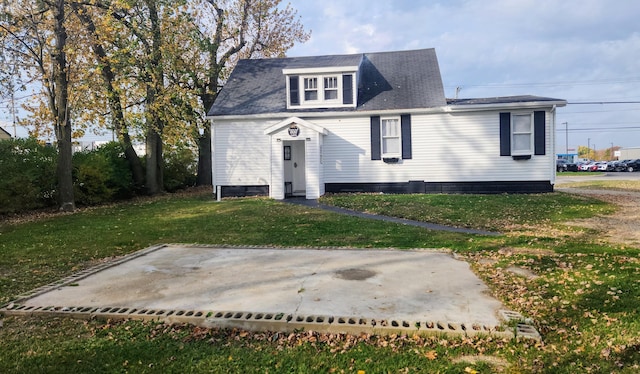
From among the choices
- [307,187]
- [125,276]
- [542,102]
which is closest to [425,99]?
[542,102]

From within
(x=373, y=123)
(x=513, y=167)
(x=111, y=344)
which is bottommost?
(x=111, y=344)

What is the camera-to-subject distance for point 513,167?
1642 cm

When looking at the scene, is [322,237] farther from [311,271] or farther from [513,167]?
[513,167]

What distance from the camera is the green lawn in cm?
339

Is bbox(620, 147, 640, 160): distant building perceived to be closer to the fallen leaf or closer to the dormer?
the dormer

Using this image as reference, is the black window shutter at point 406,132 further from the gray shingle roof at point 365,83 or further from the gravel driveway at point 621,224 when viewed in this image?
the gravel driveway at point 621,224

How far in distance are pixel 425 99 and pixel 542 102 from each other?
13.6 feet

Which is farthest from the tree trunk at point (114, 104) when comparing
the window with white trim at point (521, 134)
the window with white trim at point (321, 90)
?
the window with white trim at point (521, 134)

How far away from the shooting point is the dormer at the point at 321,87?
1742cm


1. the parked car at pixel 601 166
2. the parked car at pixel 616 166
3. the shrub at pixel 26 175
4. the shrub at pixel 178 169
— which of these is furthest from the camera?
the parked car at pixel 601 166

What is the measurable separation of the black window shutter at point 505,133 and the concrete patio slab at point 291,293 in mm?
10752

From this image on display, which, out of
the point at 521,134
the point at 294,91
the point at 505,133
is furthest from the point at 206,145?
the point at 521,134

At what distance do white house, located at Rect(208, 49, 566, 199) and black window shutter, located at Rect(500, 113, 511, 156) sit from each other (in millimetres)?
38

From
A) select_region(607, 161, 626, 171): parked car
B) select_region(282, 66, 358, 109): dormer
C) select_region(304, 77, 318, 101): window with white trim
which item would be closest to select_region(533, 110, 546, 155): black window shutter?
select_region(282, 66, 358, 109): dormer
